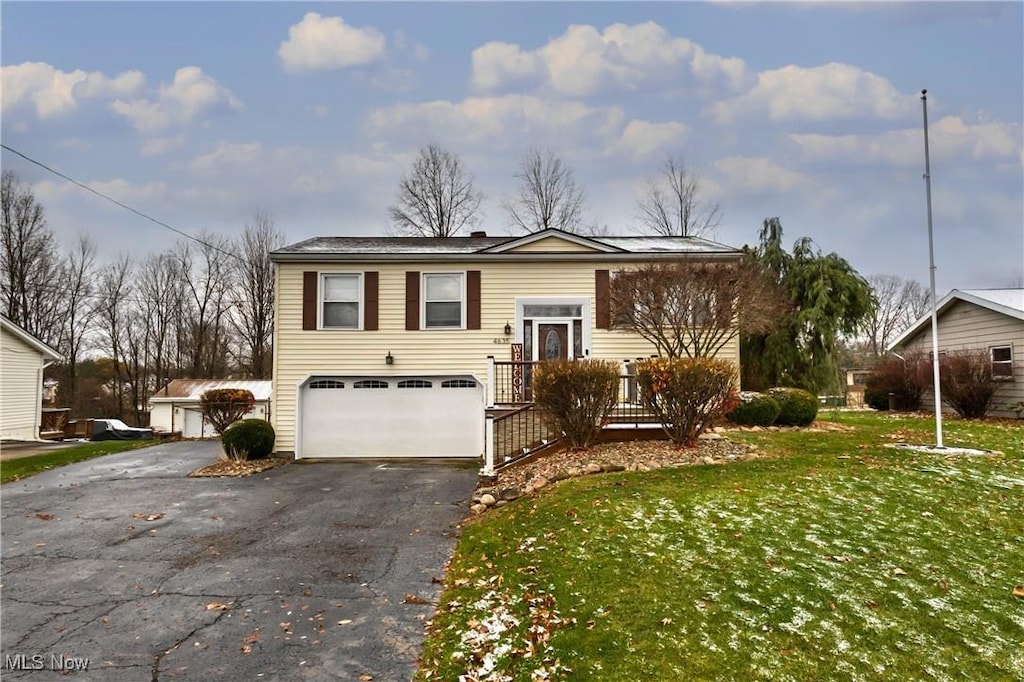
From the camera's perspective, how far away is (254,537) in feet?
21.2

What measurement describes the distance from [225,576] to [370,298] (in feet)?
30.4

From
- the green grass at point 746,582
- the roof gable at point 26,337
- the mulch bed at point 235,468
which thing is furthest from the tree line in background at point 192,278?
the green grass at point 746,582

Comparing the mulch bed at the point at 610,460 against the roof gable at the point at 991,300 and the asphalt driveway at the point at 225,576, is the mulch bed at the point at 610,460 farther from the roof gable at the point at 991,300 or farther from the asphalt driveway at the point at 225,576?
the roof gable at the point at 991,300

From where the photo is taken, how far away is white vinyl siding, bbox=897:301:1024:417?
14695mm

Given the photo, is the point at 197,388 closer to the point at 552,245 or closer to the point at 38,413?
the point at 38,413

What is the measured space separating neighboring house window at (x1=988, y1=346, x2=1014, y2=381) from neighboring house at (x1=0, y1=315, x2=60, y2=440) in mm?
30704

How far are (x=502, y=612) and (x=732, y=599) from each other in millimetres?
1641

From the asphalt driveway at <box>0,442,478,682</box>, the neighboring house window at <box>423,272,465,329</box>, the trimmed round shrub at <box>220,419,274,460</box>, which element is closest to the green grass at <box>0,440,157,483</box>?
the asphalt driveway at <box>0,442,478,682</box>

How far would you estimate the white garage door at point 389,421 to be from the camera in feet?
42.2

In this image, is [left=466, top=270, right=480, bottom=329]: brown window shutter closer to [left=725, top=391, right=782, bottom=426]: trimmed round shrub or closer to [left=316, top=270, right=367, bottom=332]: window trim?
[left=316, top=270, right=367, bottom=332]: window trim

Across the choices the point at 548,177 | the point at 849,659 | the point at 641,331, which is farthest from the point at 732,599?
the point at 548,177

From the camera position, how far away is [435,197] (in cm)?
3031

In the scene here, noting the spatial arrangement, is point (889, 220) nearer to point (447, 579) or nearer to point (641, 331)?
point (641, 331)

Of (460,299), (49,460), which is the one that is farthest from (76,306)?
(460,299)
